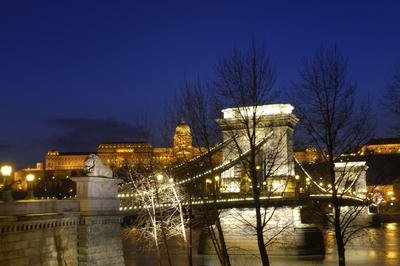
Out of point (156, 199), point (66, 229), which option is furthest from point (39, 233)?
point (156, 199)

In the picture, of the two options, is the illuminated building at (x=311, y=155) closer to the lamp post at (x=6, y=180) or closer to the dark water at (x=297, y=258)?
the dark water at (x=297, y=258)

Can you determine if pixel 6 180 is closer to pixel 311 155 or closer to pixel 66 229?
pixel 66 229

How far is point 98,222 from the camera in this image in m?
20.8

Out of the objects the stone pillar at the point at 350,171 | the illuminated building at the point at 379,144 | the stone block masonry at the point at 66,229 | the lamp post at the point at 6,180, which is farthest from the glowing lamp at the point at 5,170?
the illuminated building at the point at 379,144

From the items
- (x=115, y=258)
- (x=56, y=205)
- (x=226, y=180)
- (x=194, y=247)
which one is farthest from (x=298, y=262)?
(x=56, y=205)

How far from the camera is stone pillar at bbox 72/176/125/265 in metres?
20.0

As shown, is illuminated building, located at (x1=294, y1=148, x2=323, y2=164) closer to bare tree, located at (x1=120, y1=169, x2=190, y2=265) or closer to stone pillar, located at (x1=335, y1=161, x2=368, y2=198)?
stone pillar, located at (x1=335, y1=161, x2=368, y2=198)

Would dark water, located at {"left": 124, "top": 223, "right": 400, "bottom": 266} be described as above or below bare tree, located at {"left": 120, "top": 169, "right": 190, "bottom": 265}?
below

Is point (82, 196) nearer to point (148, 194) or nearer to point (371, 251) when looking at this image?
point (148, 194)

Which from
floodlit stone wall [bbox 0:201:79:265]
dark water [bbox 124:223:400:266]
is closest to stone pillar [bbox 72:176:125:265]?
floodlit stone wall [bbox 0:201:79:265]

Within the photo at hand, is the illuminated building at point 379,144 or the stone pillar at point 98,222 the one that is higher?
the illuminated building at point 379,144

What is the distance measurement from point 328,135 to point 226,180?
21029 mm

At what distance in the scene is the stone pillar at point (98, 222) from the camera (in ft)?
65.7

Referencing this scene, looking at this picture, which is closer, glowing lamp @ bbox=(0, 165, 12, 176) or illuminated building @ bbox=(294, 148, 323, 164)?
glowing lamp @ bbox=(0, 165, 12, 176)
